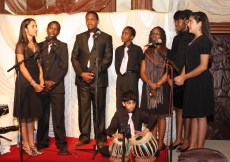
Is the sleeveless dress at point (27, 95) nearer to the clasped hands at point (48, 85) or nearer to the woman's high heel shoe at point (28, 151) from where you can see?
the clasped hands at point (48, 85)

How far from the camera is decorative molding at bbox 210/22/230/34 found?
734 centimetres

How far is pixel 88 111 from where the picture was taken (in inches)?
275

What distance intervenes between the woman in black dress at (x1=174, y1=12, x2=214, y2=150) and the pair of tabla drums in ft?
1.76

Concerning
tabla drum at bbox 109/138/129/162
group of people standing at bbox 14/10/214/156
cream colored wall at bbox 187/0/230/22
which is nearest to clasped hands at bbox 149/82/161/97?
group of people standing at bbox 14/10/214/156

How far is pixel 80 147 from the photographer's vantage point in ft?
22.2

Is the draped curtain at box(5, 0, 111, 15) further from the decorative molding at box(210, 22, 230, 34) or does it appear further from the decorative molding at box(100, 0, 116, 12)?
the decorative molding at box(210, 22, 230, 34)

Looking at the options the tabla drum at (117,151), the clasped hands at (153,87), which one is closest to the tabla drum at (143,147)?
the tabla drum at (117,151)

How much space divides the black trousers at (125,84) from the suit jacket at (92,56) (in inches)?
9.1

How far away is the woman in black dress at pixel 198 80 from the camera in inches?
223

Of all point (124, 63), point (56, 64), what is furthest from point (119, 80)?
point (56, 64)

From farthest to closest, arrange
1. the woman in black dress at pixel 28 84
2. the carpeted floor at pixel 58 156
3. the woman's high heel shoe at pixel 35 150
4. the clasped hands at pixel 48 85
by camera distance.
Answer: the clasped hands at pixel 48 85 < the woman's high heel shoe at pixel 35 150 < the woman in black dress at pixel 28 84 < the carpeted floor at pixel 58 156

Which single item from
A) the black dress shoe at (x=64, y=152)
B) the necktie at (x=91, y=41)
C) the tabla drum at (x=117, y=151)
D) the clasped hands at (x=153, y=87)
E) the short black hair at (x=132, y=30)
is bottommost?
the black dress shoe at (x=64, y=152)

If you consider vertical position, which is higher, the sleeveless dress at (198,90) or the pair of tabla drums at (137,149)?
the sleeveless dress at (198,90)

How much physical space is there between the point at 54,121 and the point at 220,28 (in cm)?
307
